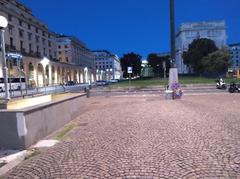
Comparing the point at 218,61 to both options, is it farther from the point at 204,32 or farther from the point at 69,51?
the point at 204,32

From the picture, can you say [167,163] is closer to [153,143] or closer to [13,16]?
[153,143]

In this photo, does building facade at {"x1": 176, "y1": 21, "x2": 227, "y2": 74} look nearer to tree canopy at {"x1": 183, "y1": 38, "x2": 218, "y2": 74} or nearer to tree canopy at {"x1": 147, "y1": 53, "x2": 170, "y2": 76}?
tree canopy at {"x1": 147, "y1": 53, "x2": 170, "y2": 76}

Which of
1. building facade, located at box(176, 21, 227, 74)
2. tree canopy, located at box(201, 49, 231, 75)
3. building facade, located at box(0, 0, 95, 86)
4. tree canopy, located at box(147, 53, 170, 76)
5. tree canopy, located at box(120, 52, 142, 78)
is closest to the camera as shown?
building facade, located at box(0, 0, 95, 86)

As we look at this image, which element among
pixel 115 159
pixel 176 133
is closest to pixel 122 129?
pixel 176 133

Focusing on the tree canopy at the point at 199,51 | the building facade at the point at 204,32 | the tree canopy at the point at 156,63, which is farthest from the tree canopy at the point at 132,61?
the building facade at the point at 204,32

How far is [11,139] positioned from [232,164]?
4.82 m

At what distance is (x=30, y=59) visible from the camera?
198 feet

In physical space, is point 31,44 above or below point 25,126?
above

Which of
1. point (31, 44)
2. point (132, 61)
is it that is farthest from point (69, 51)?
point (31, 44)

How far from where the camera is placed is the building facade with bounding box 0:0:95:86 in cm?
5675

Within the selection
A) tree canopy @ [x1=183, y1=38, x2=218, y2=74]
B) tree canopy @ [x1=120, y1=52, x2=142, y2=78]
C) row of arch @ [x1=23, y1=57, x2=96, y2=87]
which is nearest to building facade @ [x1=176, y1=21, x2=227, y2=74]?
tree canopy @ [x1=120, y1=52, x2=142, y2=78]

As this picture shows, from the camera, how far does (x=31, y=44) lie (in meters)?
67.5

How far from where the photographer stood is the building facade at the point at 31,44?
56.8m

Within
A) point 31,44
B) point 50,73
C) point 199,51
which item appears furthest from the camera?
point 199,51
